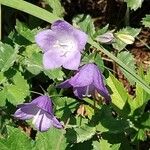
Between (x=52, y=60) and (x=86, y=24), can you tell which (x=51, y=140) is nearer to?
(x=52, y=60)

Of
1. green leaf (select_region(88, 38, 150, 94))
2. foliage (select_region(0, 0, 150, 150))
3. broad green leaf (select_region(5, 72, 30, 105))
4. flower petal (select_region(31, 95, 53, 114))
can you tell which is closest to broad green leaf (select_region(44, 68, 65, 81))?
Answer: foliage (select_region(0, 0, 150, 150))

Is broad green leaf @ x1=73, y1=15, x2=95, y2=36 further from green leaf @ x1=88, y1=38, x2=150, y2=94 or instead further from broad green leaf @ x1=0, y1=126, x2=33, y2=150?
broad green leaf @ x1=0, y1=126, x2=33, y2=150

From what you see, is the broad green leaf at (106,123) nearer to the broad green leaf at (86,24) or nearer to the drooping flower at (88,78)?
the drooping flower at (88,78)

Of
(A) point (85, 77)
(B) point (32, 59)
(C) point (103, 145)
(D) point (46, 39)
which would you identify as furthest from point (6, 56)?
(C) point (103, 145)

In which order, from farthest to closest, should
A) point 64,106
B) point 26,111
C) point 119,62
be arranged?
point 64,106
point 26,111
point 119,62

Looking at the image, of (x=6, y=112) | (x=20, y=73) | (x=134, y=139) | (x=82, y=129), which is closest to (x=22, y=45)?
(x=20, y=73)

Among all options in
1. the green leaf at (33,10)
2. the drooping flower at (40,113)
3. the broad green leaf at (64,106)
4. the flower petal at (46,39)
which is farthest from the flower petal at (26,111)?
the green leaf at (33,10)
